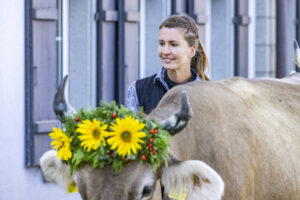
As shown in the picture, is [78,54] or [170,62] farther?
[78,54]

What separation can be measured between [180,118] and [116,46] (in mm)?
4363

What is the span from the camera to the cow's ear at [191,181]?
3.47 m

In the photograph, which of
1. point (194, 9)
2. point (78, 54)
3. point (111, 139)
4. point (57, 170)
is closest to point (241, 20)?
point (194, 9)

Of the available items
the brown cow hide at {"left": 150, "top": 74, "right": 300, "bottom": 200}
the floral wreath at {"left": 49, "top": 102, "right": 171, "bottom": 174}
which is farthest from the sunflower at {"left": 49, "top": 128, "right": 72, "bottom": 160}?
the brown cow hide at {"left": 150, "top": 74, "right": 300, "bottom": 200}

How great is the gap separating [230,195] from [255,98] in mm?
830

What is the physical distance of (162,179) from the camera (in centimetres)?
363

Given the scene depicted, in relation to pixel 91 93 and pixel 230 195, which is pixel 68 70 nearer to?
pixel 91 93

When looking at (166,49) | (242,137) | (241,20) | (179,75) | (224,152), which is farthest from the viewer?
(241,20)

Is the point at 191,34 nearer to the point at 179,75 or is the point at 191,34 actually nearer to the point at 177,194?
the point at 179,75

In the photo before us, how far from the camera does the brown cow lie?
11.4 ft

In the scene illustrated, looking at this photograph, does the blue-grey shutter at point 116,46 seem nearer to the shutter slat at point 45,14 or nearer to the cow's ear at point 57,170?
the shutter slat at point 45,14

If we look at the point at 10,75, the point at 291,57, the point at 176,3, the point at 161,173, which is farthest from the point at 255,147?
the point at 291,57

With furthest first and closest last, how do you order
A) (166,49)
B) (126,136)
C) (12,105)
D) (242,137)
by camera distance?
(12,105) → (166,49) → (242,137) → (126,136)

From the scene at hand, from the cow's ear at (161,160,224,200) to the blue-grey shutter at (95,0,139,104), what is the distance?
4094mm
